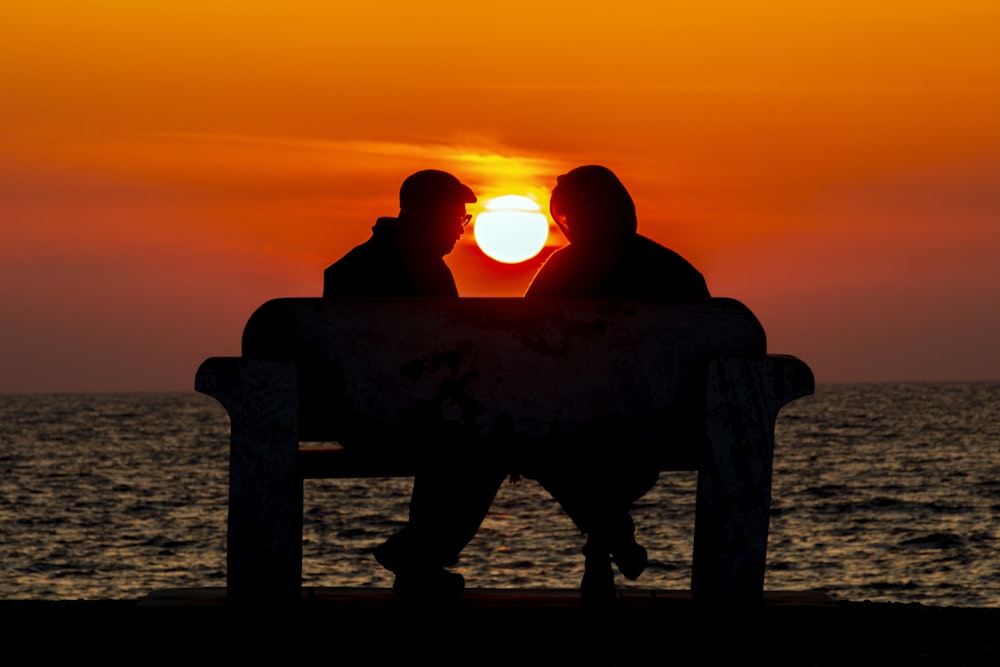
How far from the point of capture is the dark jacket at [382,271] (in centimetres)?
573

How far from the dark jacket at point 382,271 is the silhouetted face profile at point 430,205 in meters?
0.07

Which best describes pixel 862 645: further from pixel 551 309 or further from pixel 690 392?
pixel 551 309

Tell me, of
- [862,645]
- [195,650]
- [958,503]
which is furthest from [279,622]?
[958,503]

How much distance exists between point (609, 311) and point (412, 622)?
3.89ft

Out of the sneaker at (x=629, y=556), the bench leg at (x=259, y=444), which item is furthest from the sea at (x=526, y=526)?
the bench leg at (x=259, y=444)

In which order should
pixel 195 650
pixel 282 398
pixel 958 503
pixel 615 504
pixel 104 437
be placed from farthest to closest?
1. pixel 104 437
2. pixel 958 503
3. pixel 615 504
4. pixel 195 650
5. pixel 282 398

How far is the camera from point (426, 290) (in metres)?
5.78

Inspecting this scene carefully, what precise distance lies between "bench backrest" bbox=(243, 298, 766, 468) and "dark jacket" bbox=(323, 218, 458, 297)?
40.9 inches

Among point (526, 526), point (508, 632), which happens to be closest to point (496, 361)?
point (508, 632)

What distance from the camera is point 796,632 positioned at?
5.04 metres

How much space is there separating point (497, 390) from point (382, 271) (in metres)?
1.17

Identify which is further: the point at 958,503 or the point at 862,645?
the point at 958,503

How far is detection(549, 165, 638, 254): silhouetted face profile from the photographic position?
18.1 feet

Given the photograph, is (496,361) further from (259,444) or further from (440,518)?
(440,518)
